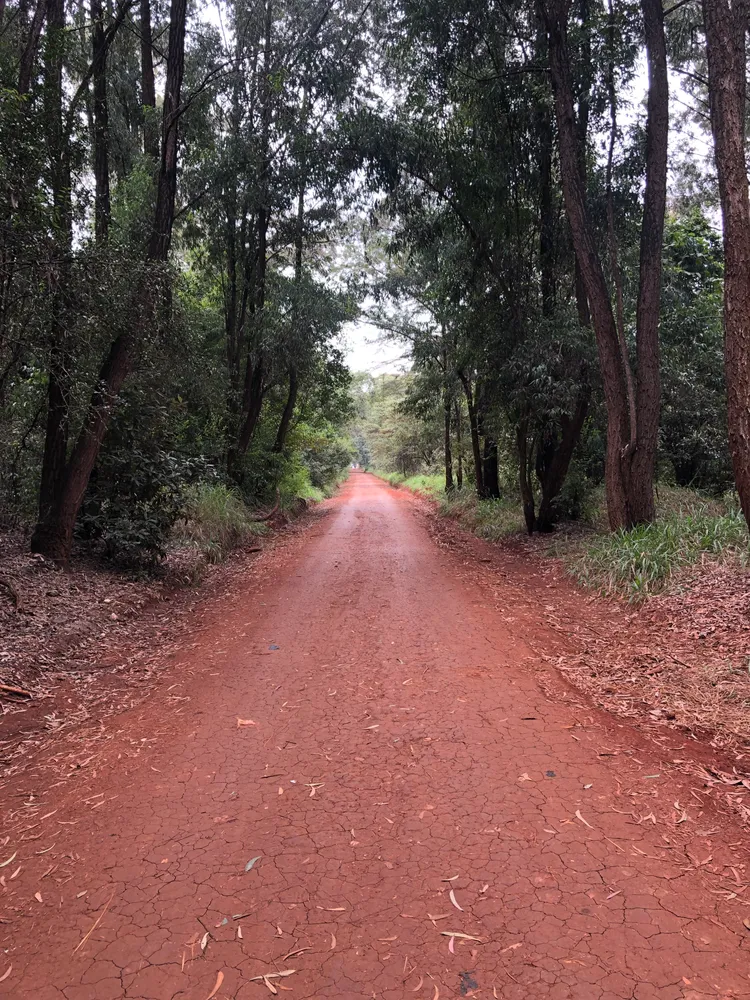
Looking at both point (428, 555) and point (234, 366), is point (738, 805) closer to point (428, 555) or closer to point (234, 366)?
point (428, 555)

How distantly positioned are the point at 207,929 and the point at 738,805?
2.79 metres

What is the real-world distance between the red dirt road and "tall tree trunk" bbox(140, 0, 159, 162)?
33.6 feet

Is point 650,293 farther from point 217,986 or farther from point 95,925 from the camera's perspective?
point 95,925

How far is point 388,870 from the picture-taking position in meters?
2.72

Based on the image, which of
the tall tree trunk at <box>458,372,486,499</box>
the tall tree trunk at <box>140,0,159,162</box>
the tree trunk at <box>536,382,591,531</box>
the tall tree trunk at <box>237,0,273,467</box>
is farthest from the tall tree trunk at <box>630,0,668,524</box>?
the tall tree trunk at <box>140,0,159,162</box>

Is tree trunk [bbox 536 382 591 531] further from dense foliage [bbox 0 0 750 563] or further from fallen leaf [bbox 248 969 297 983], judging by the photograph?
fallen leaf [bbox 248 969 297 983]

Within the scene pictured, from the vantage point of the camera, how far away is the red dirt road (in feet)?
7.13

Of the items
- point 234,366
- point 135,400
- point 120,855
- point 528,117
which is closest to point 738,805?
point 120,855

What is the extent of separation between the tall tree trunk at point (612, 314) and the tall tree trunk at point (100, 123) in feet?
20.9

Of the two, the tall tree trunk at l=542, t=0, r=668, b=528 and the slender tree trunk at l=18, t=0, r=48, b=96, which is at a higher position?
the slender tree trunk at l=18, t=0, r=48, b=96

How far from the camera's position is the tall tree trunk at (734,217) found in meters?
5.28

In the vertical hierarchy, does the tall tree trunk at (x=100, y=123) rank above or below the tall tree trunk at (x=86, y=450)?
above

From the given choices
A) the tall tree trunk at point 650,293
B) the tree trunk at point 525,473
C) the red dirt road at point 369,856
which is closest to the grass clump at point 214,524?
the red dirt road at point 369,856

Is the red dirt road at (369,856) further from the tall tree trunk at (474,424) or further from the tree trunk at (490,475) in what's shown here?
the tree trunk at (490,475)
